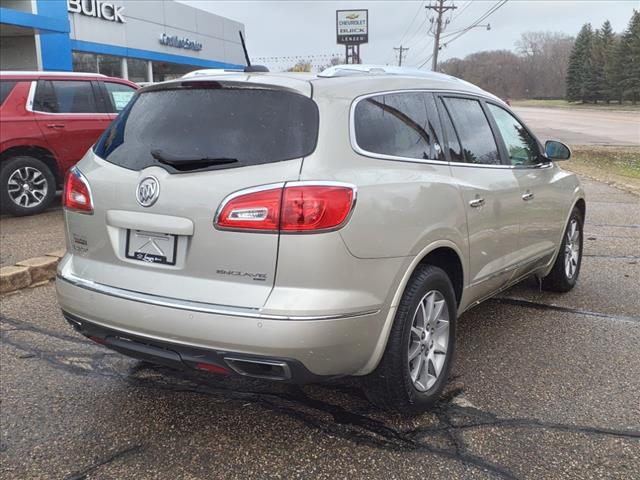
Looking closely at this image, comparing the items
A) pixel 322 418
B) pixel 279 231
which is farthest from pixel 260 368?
pixel 322 418

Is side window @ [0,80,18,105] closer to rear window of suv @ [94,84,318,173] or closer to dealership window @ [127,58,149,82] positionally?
rear window of suv @ [94,84,318,173]

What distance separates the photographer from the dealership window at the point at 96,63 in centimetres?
2384

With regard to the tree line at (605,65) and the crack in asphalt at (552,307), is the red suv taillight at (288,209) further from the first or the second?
the tree line at (605,65)

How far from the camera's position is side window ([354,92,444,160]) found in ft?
9.42

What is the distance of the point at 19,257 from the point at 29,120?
2.68m

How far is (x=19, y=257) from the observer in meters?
6.12

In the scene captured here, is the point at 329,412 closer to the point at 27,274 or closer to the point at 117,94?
the point at 27,274

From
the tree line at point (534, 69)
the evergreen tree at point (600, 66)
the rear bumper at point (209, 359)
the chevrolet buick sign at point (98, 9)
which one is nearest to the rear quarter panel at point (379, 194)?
the rear bumper at point (209, 359)

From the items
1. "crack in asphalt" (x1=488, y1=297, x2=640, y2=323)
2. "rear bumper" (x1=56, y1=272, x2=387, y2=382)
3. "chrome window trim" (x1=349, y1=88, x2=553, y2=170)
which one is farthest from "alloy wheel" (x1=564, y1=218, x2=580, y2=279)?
"rear bumper" (x1=56, y1=272, x2=387, y2=382)

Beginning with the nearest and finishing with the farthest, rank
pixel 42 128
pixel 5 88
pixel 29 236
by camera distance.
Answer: pixel 29 236, pixel 5 88, pixel 42 128

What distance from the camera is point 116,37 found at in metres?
25.8

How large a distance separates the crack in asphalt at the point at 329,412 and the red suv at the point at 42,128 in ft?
15.5

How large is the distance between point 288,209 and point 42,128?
268 inches

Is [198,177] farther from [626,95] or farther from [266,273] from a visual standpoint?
[626,95]
